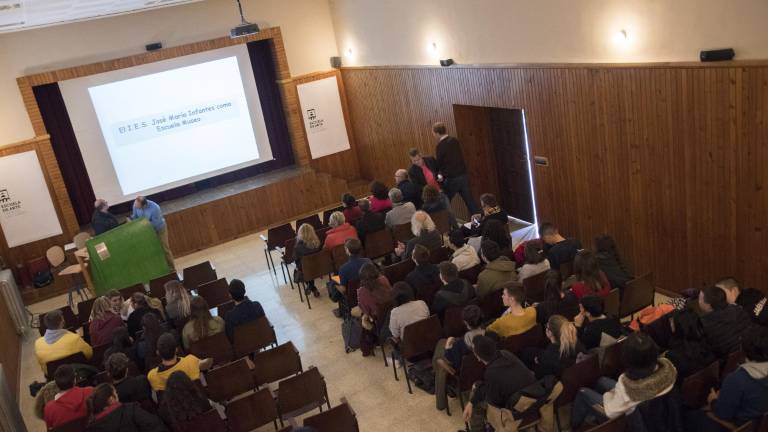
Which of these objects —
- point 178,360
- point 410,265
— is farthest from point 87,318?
point 410,265

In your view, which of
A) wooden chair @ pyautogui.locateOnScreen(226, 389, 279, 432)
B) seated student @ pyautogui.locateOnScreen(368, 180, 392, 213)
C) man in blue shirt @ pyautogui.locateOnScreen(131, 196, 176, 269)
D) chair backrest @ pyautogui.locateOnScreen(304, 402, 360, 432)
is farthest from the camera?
man in blue shirt @ pyautogui.locateOnScreen(131, 196, 176, 269)

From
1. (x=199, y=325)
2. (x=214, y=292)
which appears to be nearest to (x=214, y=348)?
(x=199, y=325)

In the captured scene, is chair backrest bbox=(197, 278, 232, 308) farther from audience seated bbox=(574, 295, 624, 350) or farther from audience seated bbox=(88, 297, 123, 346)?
audience seated bbox=(574, 295, 624, 350)

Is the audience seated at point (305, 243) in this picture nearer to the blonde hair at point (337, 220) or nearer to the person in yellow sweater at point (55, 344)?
the blonde hair at point (337, 220)

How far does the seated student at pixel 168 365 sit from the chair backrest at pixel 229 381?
159 mm

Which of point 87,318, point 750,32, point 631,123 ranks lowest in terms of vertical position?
point 87,318

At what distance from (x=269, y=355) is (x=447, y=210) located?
3.97m

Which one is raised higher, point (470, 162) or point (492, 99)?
point (492, 99)

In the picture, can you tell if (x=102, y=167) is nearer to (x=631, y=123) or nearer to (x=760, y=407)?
(x=631, y=123)

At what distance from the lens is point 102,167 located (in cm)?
1238

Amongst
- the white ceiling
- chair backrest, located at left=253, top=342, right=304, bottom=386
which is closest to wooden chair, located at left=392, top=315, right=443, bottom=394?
chair backrest, located at left=253, top=342, right=304, bottom=386

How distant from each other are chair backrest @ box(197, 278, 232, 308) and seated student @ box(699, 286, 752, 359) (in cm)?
564

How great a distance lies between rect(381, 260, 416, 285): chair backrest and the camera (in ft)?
24.0

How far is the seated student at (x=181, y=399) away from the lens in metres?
5.05
